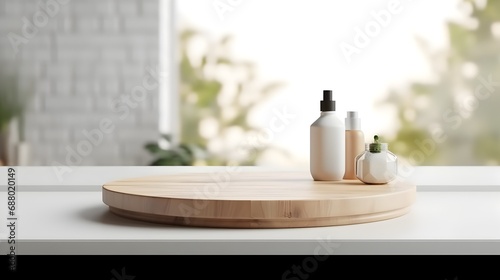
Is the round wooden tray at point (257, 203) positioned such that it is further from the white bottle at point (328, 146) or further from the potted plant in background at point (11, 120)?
the potted plant in background at point (11, 120)


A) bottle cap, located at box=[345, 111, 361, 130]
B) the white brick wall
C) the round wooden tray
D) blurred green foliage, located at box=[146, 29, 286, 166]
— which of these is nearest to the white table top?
the round wooden tray

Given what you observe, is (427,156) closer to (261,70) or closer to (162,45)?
(261,70)

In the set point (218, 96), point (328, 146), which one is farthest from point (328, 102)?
point (218, 96)

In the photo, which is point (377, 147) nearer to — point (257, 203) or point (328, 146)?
point (328, 146)

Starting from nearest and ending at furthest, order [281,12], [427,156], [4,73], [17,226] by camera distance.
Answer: [17,226], [4,73], [281,12], [427,156]

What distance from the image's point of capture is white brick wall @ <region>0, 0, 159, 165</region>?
4250 mm

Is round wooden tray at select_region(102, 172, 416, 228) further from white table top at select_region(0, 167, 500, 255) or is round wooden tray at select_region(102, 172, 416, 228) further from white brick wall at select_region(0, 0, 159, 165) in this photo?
white brick wall at select_region(0, 0, 159, 165)

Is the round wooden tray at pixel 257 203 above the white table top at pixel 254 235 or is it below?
above

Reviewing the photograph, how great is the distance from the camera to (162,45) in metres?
4.34

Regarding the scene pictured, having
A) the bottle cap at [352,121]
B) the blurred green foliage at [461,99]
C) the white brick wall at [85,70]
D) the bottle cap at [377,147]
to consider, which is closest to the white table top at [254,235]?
the bottle cap at [377,147]

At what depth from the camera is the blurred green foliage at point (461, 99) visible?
5.22 metres

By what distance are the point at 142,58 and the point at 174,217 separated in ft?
10.8

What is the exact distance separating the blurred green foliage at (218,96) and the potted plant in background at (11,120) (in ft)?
4.00

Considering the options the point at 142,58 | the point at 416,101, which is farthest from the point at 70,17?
the point at 416,101
